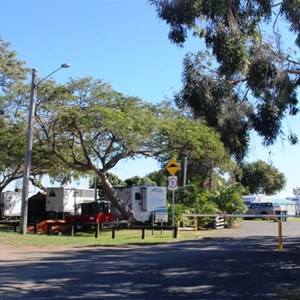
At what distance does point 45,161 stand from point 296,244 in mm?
22002

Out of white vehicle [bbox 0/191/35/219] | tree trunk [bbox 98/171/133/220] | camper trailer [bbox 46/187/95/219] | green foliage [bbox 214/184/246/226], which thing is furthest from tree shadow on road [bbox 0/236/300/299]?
white vehicle [bbox 0/191/35/219]

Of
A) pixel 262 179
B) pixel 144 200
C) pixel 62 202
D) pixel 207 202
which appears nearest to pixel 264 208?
pixel 207 202

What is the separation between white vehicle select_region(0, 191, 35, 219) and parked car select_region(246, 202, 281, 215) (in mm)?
23174

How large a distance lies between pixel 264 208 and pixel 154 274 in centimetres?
4208

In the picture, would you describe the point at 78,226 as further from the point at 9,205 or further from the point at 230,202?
the point at 9,205

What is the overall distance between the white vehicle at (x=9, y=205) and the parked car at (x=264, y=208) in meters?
23.2

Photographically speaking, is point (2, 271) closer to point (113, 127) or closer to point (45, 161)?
point (113, 127)

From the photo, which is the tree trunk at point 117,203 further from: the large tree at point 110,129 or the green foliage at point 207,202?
the green foliage at point 207,202

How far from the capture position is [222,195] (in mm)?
36250

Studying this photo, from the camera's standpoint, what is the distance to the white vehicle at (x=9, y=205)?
139 feet

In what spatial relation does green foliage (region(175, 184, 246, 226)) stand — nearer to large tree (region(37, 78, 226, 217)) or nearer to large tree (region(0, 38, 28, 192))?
large tree (region(37, 78, 226, 217))

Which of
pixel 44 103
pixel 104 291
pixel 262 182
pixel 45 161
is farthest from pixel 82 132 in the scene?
pixel 262 182

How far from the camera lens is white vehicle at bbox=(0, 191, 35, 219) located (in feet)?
139

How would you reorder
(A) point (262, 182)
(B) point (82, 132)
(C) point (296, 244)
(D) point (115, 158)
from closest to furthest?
(C) point (296, 244)
(B) point (82, 132)
(D) point (115, 158)
(A) point (262, 182)
